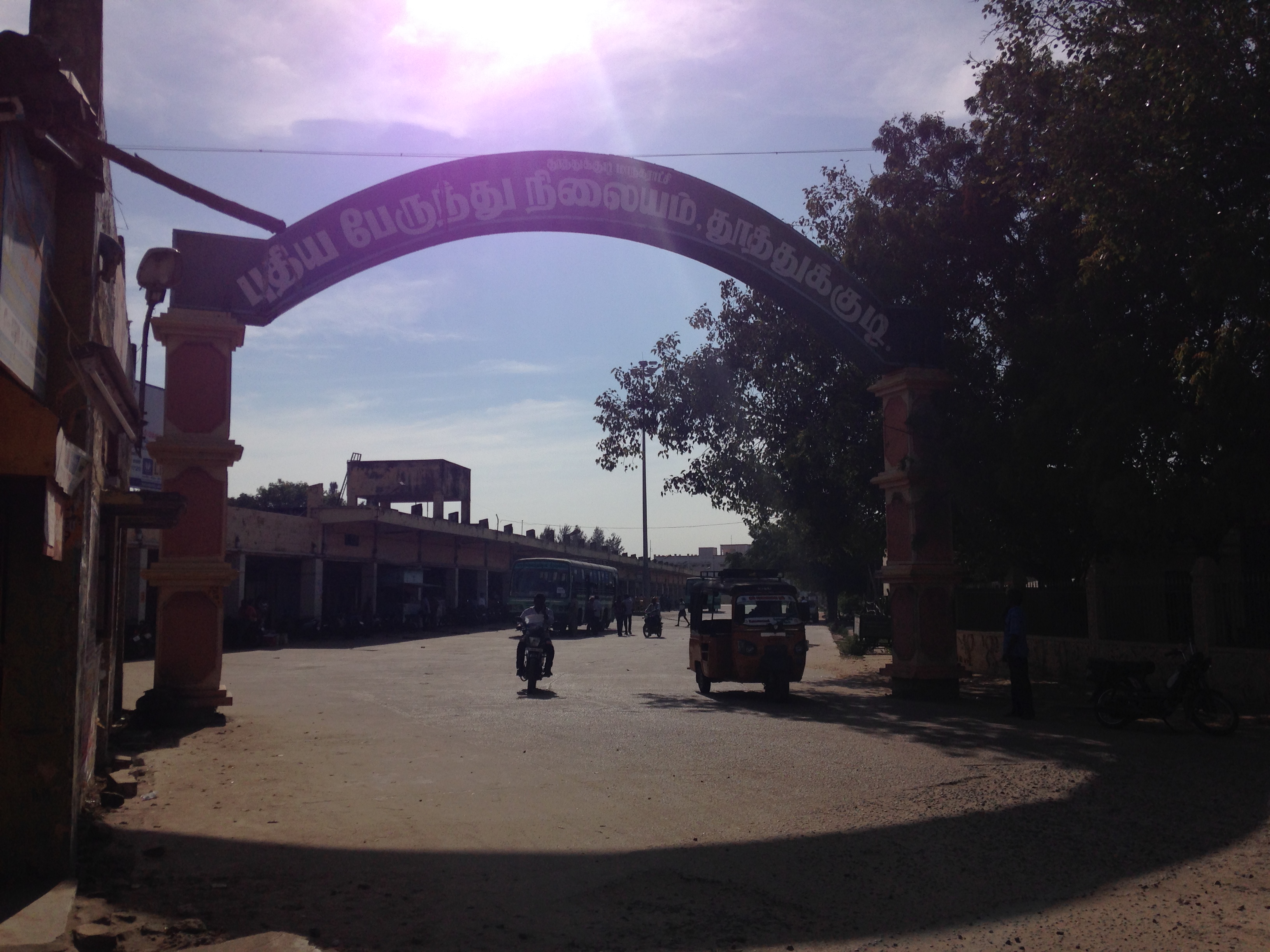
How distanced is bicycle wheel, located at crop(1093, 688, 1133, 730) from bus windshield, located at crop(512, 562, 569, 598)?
29.5m

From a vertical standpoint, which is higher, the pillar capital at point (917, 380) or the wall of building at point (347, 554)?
Result: the pillar capital at point (917, 380)

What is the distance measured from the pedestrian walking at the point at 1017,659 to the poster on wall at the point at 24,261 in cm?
1185

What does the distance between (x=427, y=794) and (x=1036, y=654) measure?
50.6 ft

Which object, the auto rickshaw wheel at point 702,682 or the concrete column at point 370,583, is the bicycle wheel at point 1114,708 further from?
the concrete column at point 370,583

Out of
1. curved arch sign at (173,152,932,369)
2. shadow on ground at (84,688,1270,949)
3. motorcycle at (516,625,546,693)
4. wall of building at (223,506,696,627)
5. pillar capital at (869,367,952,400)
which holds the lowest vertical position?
shadow on ground at (84,688,1270,949)

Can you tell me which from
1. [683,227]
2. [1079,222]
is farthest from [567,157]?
[1079,222]

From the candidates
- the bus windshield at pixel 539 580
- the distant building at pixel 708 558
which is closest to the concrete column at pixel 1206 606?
the bus windshield at pixel 539 580

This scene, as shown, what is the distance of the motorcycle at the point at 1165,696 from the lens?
11.8 meters

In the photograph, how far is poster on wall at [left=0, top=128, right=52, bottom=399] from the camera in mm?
4895

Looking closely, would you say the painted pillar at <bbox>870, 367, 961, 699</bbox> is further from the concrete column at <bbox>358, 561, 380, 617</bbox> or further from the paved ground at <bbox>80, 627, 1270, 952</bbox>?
the concrete column at <bbox>358, 561, 380, 617</bbox>

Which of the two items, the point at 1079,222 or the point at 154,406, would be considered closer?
the point at 1079,222

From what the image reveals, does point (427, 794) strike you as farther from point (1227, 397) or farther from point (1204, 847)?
point (1227, 397)

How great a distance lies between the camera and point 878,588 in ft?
173

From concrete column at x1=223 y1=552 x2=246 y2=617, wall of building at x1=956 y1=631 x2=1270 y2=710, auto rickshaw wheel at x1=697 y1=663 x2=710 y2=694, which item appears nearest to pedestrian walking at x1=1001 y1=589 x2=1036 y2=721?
wall of building at x1=956 y1=631 x2=1270 y2=710
